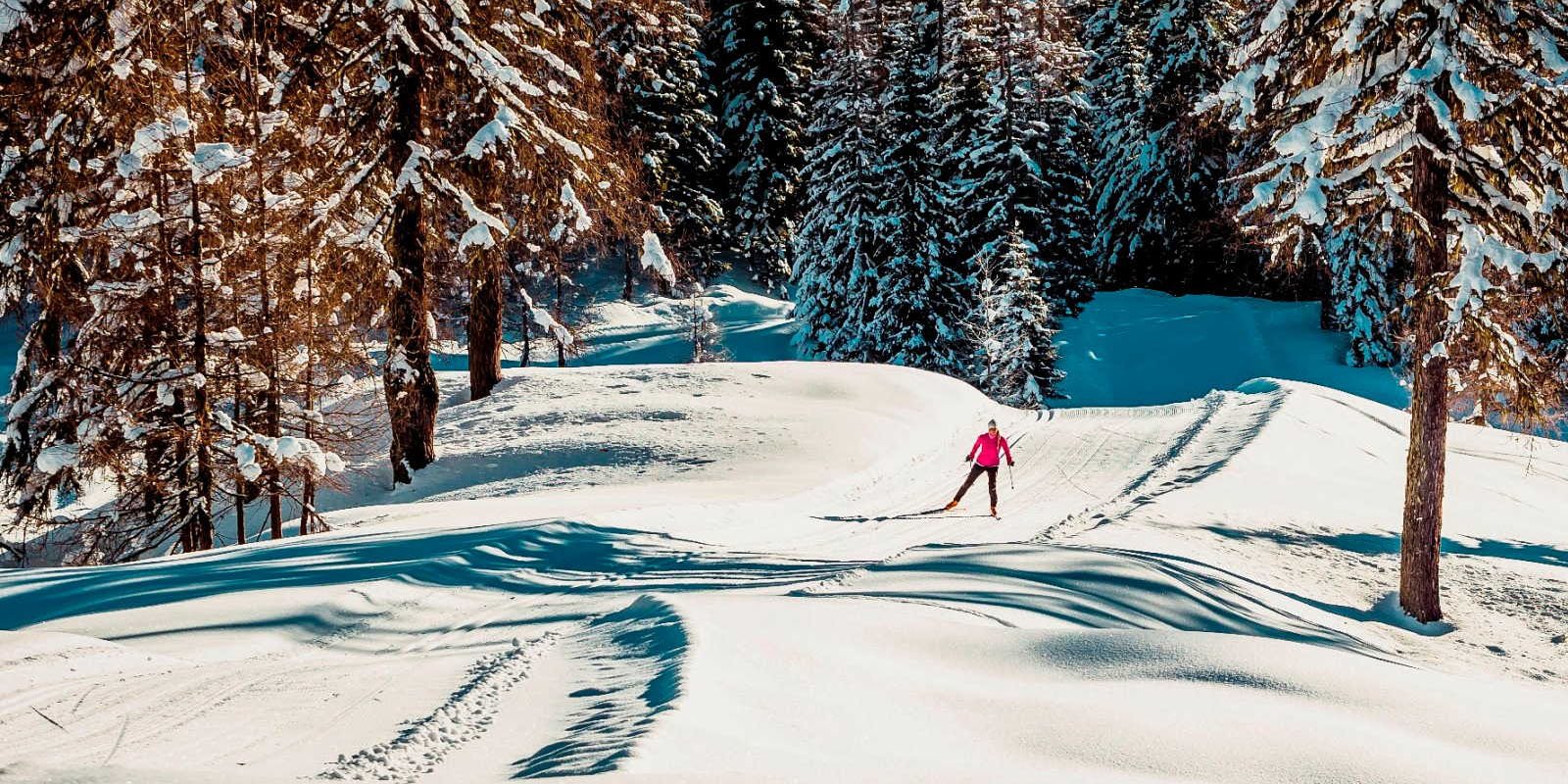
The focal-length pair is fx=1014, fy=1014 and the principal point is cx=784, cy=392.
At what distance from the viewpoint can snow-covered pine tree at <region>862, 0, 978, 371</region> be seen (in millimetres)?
35500

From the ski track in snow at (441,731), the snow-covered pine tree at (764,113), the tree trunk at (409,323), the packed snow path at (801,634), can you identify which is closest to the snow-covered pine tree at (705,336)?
the snow-covered pine tree at (764,113)

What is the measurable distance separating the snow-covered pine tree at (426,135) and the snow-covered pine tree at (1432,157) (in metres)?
9.48

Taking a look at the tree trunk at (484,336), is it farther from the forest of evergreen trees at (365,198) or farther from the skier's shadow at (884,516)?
the skier's shadow at (884,516)

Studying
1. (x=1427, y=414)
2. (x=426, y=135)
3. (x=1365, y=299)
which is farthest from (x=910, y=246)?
(x=1427, y=414)

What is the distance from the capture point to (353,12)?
45.3 feet

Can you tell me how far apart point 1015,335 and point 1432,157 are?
2450 centimetres

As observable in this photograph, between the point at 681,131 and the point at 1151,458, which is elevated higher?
the point at 681,131

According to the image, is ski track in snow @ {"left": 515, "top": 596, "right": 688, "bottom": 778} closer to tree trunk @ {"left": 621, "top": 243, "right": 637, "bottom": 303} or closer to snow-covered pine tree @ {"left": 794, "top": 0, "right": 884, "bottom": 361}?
snow-covered pine tree @ {"left": 794, "top": 0, "right": 884, "bottom": 361}

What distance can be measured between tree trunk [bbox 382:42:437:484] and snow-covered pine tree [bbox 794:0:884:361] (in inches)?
860

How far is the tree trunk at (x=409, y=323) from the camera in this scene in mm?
14492

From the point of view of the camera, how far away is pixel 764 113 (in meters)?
45.9

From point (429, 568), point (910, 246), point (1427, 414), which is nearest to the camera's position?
point (429, 568)

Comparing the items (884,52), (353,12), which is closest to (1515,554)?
(353,12)

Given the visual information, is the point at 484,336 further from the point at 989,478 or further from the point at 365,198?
the point at 989,478
